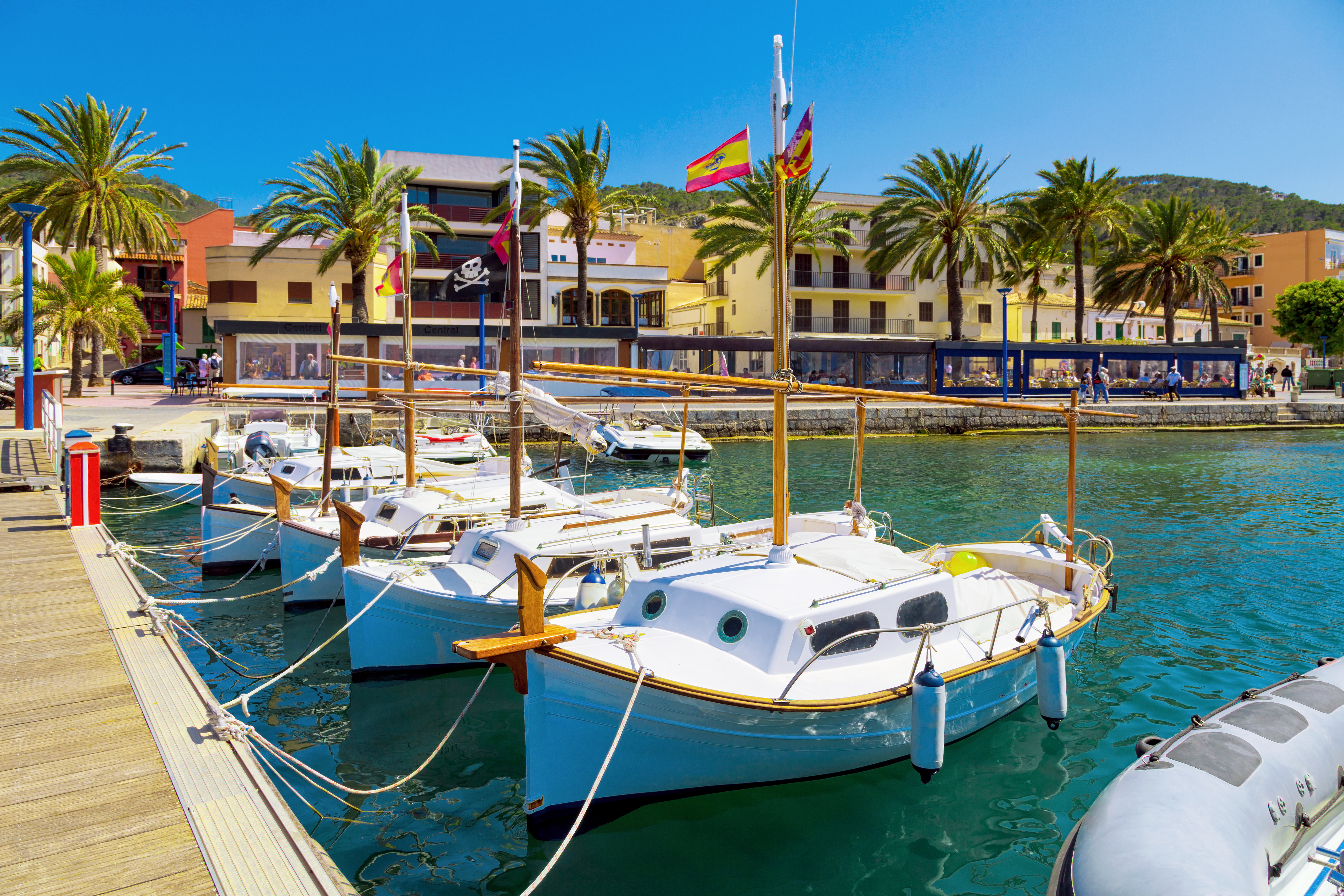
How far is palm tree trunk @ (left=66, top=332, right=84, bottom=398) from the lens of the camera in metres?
39.2

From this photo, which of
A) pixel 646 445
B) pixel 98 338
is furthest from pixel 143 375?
pixel 646 445

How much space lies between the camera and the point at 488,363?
43.9m

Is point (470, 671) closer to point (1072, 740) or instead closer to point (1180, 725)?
point (1072, 740)

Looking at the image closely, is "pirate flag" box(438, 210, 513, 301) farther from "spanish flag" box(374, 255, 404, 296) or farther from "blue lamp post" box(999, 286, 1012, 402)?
"blue lamp post" box(999, 286, 1012, 402)

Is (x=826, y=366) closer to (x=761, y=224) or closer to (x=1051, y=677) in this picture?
(x=761, y=224)

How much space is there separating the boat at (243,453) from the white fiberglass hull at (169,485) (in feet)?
0.04

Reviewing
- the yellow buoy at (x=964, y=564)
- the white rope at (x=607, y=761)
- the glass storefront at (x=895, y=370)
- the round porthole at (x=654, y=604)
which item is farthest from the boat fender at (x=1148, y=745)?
the glass storefront at (x=895, y=370)

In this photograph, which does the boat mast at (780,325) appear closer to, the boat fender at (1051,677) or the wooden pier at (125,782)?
the boat fender at (1051,677)

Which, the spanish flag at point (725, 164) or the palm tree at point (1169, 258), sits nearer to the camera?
the spanish flag at point (725, 164)

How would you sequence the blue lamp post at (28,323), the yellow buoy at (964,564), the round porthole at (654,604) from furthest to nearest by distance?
the blue lamp post at (28,323), the yellow buoy at (964,564), the round porthole at (654,604)

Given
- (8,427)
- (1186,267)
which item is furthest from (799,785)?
(1186,267)

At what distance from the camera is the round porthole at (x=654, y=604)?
852 centimetres

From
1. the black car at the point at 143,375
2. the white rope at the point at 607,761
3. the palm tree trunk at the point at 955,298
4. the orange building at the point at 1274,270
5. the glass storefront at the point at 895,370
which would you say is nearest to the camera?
the white rope at the point at 607,761

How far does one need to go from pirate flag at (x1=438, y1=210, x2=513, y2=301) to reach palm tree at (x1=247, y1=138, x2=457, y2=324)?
13.0 feet
